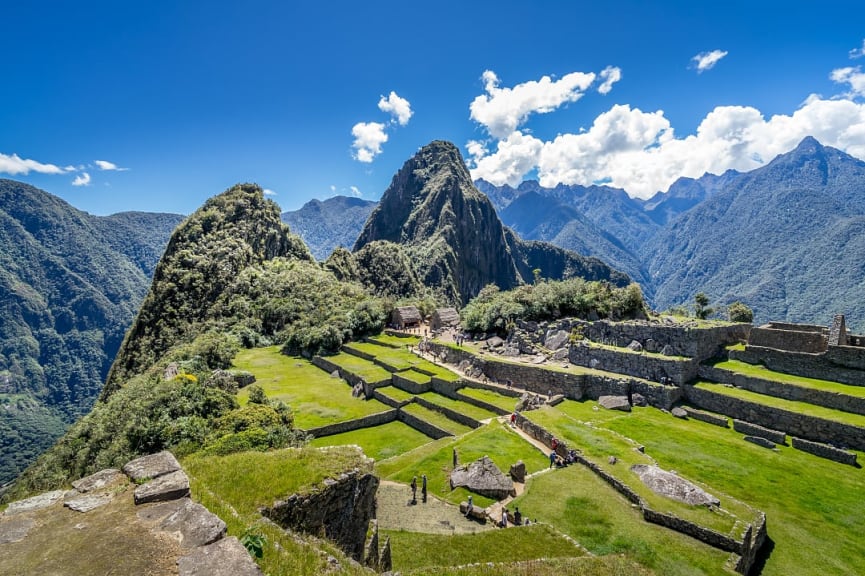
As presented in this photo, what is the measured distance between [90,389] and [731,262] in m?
255

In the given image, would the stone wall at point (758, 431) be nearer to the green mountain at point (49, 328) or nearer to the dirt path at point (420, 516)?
the dirt path at point (420, 516)

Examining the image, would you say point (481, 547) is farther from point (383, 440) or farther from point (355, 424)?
point (355, 424)

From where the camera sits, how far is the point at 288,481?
7488 mm

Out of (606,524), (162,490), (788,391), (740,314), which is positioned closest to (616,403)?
(788,391)

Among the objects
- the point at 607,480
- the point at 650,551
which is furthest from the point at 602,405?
the point at 650,551

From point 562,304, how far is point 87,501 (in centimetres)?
3804

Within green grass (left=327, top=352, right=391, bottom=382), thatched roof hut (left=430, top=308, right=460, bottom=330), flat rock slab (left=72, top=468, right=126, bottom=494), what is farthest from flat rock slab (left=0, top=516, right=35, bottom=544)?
thatched roof hut (left=430, top=308, right=460, bottom=330)

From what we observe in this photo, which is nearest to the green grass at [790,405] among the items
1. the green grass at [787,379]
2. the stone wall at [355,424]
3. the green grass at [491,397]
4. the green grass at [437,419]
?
the green grass at [787,379]

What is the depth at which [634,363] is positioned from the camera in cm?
2773

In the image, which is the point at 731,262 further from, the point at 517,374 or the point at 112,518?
the point at 112,518

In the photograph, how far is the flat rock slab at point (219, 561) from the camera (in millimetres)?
4492

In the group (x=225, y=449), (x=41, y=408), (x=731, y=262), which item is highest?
(x=731, y=262)

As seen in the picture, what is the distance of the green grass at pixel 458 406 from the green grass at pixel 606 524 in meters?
10.5

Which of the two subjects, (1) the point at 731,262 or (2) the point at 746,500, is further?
(1) the point at 731,262
